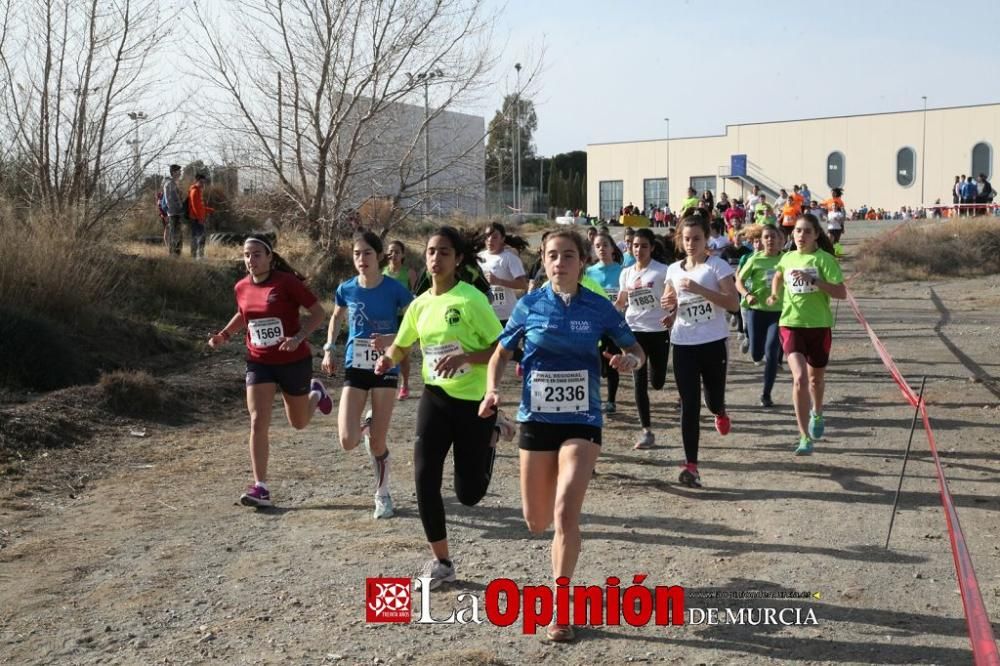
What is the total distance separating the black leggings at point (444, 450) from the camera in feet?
17.5

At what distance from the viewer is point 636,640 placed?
4.73m

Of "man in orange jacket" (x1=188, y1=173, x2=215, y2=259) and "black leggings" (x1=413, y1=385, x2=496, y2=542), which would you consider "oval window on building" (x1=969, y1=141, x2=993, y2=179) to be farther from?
"black leggings" (x1=413, y1=385, x2=496, y2=542)

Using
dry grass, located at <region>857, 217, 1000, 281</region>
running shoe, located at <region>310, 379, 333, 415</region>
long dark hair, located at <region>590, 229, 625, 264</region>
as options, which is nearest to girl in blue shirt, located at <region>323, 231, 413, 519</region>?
running shoe, located at <region>310, 379, 333, 415</region>

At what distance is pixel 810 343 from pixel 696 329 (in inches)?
53.9

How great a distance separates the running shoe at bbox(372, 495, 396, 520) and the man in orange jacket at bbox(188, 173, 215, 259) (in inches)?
497

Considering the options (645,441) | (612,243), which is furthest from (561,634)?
(612,243)

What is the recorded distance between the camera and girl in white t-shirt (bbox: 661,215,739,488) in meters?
7.34

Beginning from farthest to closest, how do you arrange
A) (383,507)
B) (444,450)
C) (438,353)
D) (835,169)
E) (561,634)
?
(835,169) → (383,507) → (438,353) → (444,450) → (561,634)

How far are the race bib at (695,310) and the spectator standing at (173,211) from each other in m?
12.7

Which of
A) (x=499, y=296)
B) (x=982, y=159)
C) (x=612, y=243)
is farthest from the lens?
(x=982, y=159)

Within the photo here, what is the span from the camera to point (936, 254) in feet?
88.0

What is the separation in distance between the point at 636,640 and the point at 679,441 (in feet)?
15.5

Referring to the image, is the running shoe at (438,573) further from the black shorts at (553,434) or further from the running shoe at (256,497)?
the running shoe at (256,497)

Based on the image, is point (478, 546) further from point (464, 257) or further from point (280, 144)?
point (280, 144)
